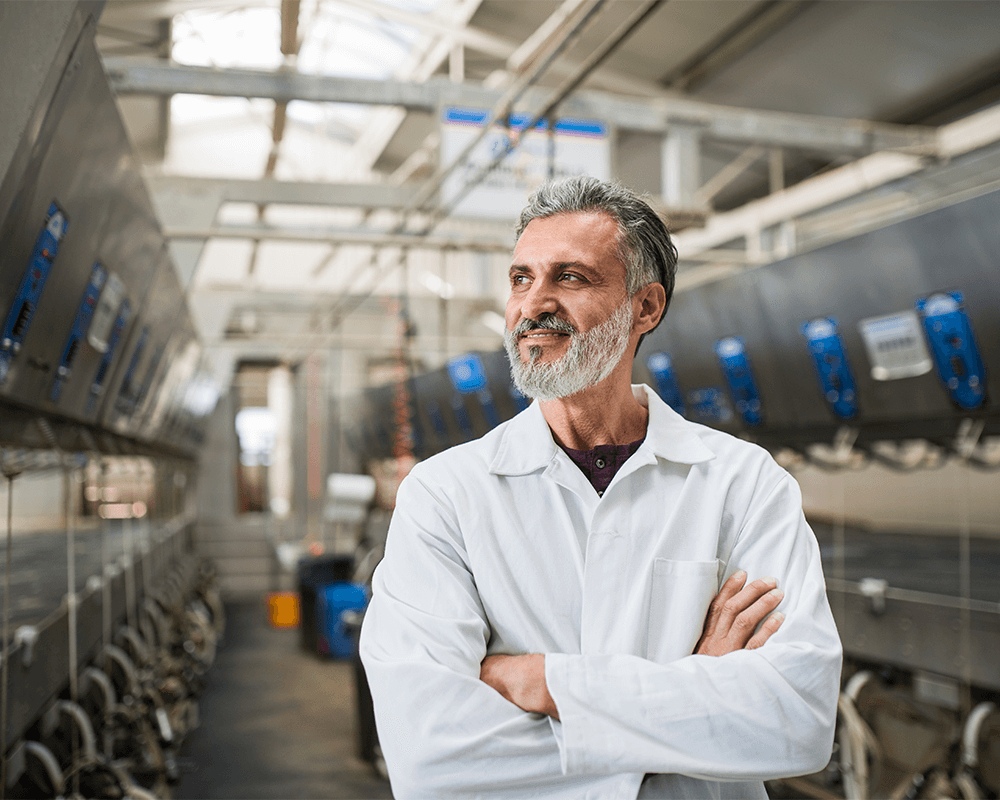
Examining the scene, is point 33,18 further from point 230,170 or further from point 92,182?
point 230,170

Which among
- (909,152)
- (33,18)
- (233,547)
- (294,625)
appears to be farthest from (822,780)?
(233,547)

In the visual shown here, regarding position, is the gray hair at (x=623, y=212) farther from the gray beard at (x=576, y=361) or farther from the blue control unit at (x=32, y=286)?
the blue control unit at (x=32, y=286)

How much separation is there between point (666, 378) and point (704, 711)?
5.47m

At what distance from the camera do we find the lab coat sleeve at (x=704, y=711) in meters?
1.25

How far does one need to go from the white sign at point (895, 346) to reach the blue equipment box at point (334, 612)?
603 cm

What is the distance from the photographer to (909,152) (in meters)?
6.32

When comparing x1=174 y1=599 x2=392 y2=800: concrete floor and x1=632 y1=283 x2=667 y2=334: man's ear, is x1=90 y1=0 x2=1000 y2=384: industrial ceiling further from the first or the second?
x1=174 y1=599 x2=392 y2=800: concrete floor

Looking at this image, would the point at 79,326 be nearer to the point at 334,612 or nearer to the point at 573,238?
the point at 573,238

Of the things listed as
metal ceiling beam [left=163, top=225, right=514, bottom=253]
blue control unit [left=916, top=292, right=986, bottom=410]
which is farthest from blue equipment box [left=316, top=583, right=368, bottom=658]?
blue control unit [left=916, top=292, right=986, bottom=410]

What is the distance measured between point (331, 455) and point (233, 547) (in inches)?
91.3

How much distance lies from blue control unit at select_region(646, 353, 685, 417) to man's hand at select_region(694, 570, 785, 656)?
16.9 ft

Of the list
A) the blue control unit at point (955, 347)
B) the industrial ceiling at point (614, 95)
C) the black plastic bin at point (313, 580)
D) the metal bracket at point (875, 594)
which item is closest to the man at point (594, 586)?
the industrial ceiling at point (614, 95)

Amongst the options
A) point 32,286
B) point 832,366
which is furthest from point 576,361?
point 832,366

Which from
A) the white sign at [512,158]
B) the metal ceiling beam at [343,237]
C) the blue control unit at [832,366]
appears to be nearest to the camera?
the white sign at [512,158]
